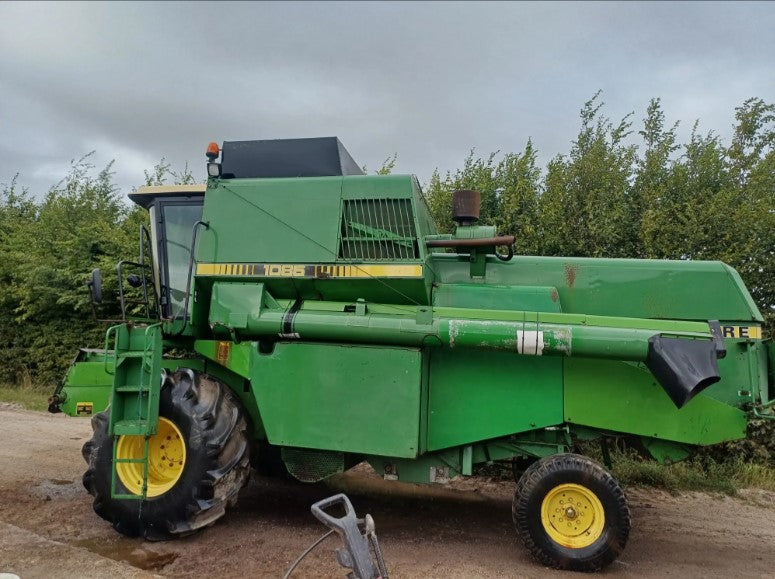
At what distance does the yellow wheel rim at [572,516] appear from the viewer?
432cm

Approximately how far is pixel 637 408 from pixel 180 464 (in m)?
3.68

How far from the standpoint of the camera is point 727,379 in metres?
4.71

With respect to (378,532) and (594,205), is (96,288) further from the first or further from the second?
(594,205)

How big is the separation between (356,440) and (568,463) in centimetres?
161

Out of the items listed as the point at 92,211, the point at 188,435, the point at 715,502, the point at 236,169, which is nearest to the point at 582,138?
the point at 715,502

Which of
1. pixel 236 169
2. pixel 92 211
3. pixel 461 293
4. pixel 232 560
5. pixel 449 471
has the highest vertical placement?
pixel 92 211

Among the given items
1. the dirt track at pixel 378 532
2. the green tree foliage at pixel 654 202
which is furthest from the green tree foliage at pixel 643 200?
the dirt track at pixel 378 532

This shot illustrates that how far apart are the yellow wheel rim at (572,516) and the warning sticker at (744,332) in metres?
1.75

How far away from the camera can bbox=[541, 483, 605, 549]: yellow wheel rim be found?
4320 millimetres

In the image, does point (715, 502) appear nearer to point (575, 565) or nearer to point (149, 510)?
point (575, 565)

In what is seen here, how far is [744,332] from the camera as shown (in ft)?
15.6

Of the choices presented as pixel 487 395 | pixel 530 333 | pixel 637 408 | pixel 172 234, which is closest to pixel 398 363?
pixel 487 395

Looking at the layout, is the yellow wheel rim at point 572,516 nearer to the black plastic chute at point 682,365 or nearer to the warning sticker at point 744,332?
the black plastic chute at point 682,365

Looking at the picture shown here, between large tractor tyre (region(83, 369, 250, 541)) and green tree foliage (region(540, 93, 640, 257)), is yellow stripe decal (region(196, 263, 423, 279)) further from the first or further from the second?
green tree foliage (region(540, 93, 640, 257))
